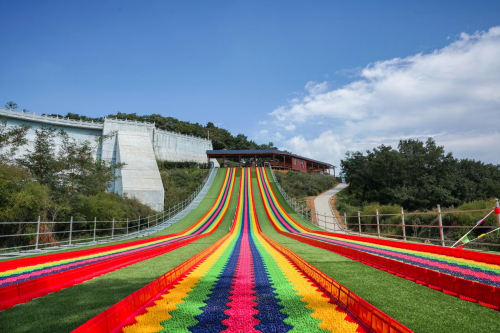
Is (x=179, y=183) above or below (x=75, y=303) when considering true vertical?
above

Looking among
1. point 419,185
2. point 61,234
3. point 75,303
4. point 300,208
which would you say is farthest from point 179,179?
point 75,303

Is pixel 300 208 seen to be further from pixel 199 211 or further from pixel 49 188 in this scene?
pixel 49 188

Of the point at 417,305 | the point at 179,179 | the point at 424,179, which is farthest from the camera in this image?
the point at 179,179

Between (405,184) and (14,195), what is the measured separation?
23596mm

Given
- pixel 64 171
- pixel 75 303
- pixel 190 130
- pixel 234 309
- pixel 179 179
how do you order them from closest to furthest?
pixel 234 309, pixel 75 303, pixel 64 171, pixel 179 179, pixel 190 130

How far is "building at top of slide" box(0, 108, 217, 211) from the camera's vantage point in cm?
2617

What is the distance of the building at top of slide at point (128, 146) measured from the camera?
26.2 metres

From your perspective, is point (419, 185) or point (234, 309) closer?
point (234, 309)

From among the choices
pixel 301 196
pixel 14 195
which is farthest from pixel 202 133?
pixel 14 195

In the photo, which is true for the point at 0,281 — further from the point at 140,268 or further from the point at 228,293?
the point at 228,293

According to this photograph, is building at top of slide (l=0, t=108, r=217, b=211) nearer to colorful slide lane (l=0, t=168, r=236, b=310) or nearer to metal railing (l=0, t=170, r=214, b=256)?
metal railing (l=0, t=170, r=214, b=256)

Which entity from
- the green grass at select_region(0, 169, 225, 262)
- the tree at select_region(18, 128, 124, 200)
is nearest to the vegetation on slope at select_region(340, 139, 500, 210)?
the green grass at select_region(0, 169, 225, 262)

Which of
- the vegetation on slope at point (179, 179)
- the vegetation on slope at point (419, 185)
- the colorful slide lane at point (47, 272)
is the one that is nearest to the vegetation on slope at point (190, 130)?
the vegetation on slope at point (179, 179)

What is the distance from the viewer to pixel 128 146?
1193 inches
